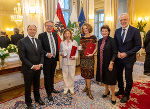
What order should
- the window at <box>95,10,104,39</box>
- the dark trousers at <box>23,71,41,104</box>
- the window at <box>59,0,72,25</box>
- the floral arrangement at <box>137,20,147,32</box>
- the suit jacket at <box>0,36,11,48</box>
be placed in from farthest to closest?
the window at <box>95,10,104,39</box>
the floral arrangement at <box>137,20,147,32</box>
the window at <box>59,0,72,25</box>
the suit jacket at <box>0,36,11,48</box>
the dark trousers at <box>23,71,41,104</box>

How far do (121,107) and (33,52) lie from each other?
208cm

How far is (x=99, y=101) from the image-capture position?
2.66 meters

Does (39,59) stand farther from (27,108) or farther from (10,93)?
(10,93)

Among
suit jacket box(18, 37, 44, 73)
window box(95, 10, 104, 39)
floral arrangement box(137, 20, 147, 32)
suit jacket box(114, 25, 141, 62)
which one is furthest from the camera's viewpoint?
window box(95, 10, 104, 39)

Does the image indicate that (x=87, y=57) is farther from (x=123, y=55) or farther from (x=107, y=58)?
(x=123, y=55)

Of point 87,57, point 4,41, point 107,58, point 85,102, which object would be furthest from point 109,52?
point 4,41

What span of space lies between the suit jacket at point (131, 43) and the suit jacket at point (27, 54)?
174cm

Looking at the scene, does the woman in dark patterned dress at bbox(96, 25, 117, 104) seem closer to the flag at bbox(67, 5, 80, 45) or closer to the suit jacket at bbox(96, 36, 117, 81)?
the suit jacket at bbox(96, 36, 117, 81)

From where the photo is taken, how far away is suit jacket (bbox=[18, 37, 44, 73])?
213 cm

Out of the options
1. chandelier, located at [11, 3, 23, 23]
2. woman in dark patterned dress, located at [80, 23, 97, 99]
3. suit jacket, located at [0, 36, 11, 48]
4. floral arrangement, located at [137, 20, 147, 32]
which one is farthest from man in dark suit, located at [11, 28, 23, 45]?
floral arrangement, located at [137, 20, 147, 32]

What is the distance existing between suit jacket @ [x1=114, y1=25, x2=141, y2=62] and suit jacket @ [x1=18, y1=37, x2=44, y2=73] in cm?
174

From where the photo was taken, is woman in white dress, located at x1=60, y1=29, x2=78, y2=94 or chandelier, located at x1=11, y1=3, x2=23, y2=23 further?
chandelier, located at x1=11, y1=3, x2=23, y2=23

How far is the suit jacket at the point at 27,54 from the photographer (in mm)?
2130

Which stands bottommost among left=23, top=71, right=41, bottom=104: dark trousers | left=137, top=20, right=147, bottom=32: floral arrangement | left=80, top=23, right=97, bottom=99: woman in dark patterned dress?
left=23, top=71, right=41, bottom=104: dark trousers
